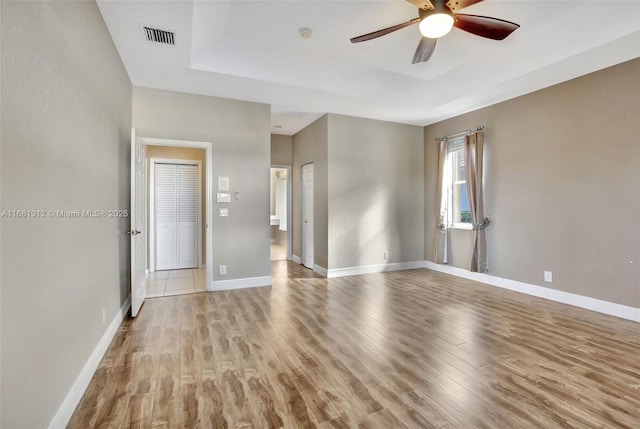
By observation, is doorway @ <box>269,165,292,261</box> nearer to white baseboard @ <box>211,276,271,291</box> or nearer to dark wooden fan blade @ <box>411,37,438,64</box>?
white baseboard @ <box>211,276,271,291</box>

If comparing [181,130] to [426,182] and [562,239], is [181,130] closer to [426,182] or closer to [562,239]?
[426,182]

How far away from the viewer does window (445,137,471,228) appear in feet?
17.9

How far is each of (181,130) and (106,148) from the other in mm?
1597

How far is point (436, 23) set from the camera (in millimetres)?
2502

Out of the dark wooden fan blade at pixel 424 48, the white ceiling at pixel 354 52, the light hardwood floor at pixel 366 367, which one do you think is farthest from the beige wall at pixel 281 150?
the dark wooden fan blade at pixel 424 48

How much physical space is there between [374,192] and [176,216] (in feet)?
12.9

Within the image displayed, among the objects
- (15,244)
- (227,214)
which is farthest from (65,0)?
(227,214)

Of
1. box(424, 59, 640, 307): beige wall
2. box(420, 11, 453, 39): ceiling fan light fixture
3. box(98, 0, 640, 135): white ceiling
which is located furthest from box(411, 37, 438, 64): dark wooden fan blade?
box(424, 59, 640, 307): beige wall

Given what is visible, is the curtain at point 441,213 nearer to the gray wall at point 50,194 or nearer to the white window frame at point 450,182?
the white window frame at point 450,182

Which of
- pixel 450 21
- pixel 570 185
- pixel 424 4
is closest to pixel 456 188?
pixel 570 185

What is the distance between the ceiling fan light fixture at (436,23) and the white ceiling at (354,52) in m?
0.44

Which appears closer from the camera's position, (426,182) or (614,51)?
(614,51)

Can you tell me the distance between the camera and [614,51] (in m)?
3.14

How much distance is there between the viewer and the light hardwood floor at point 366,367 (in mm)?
1802
